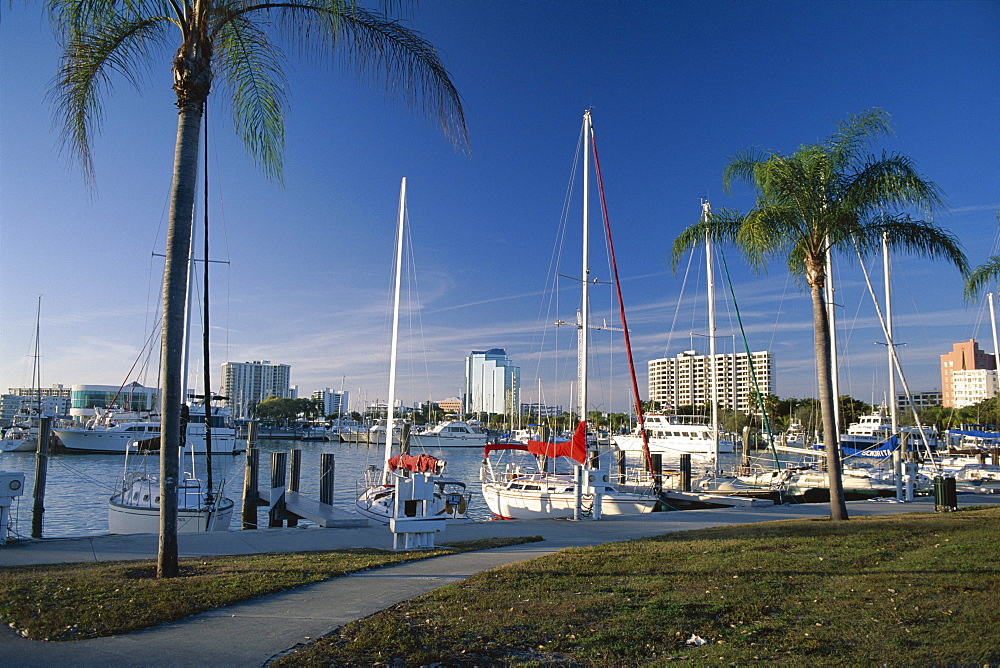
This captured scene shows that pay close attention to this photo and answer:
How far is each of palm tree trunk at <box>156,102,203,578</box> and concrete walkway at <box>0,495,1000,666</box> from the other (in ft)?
7.61

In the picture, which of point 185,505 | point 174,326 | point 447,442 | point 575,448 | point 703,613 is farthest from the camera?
point 447,442

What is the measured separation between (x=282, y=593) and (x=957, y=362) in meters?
207

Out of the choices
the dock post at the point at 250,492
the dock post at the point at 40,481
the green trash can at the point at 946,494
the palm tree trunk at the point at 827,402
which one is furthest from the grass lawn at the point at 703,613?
the dock post at the point at 40,481

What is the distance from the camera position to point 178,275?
959 centimetres

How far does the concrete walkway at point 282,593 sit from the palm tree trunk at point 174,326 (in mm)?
2320

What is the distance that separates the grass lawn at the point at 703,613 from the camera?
577 centimetres

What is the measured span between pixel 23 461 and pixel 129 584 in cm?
7136

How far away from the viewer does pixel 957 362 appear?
576ft

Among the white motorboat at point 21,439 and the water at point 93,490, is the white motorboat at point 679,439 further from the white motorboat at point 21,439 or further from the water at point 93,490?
the white motorboat at point 21,439

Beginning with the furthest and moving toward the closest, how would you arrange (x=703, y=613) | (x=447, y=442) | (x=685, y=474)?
(x=447, y=442) < (x=685, y=474) < (x=703, y=613)

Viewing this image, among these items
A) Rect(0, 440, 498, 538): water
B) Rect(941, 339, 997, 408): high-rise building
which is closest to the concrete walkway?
Rect(0, 440, 498, 538): water

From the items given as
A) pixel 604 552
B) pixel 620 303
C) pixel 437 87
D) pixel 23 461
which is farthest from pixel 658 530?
pixel 23 461

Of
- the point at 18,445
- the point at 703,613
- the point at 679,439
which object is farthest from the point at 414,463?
the point at 18,445

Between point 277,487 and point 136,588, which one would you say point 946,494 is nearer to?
point 136,588
